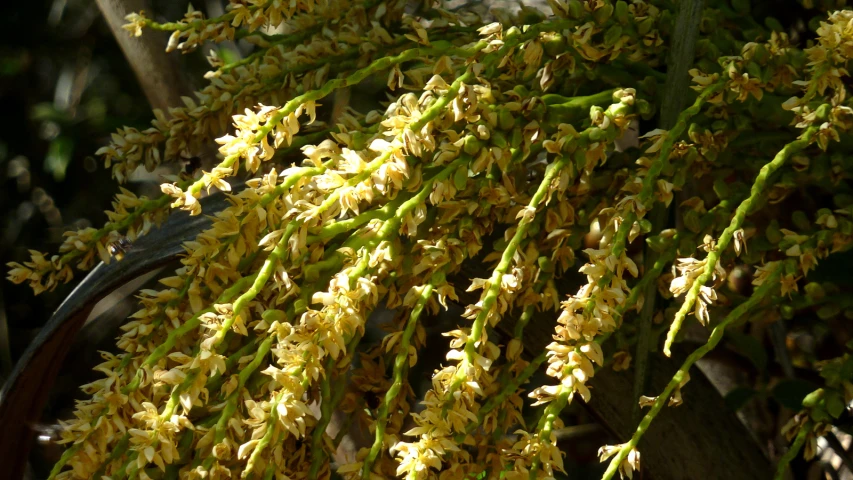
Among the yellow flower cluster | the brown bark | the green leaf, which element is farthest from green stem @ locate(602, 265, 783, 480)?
the brown bark

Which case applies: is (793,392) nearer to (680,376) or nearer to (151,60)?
(680,376)

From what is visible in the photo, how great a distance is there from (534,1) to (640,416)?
2.56 feet

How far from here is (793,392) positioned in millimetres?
735

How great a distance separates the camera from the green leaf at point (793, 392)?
2.38 ft

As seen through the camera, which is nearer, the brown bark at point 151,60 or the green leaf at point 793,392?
the green leaf at point 793,392

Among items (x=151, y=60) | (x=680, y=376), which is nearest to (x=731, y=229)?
(x=680, y=376)

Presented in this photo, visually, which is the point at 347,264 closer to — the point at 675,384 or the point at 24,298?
the point at 675,384

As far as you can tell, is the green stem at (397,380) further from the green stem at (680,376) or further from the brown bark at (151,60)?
the brown bark at (151,60)

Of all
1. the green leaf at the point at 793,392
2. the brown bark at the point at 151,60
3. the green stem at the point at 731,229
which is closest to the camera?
the green stem at the point at 731,229

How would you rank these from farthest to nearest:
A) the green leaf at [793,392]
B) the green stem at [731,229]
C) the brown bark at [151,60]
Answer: the brown bark at [151,60] → the green leaf at [793,392] → the green stem at [731,229]

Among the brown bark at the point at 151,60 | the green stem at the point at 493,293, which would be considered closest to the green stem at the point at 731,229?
the green stem at the point at 493,293

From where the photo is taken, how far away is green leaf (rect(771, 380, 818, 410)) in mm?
725

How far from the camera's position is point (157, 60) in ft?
3.99

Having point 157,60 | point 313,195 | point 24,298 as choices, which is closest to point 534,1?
point 157,60
